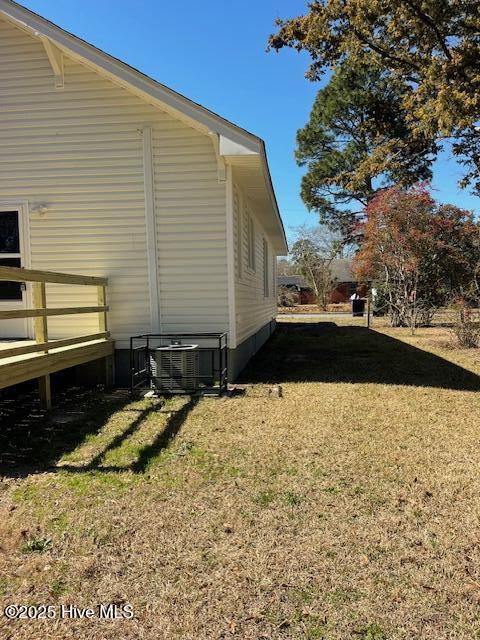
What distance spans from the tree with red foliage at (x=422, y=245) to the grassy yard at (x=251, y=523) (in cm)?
1143

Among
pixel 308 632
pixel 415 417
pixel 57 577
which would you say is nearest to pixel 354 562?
pixel 308 632

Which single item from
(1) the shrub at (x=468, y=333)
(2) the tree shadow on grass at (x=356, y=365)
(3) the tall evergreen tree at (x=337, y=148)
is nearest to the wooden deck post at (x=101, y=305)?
(2) the tree shadow on grass at (x=356, y=365)

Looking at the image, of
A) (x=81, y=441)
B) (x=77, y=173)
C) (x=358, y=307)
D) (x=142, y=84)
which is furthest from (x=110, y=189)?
(x=358, y=307)

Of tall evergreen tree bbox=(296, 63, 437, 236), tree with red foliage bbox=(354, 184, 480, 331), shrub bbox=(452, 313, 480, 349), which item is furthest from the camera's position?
tall evergreen tree bbox=(296, 63, 437, 236)

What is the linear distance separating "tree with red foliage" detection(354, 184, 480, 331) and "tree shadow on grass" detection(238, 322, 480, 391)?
444 centimetres

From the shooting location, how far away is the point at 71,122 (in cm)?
672

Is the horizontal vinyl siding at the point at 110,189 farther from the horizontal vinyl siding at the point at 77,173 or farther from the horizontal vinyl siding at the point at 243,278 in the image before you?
the horizontal vinyl siding at the point at 243,278

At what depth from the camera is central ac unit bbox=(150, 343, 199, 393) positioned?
239 inches

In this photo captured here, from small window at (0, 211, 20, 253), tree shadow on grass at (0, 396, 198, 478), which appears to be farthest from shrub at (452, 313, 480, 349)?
small window at (0, 211, 20, 253)

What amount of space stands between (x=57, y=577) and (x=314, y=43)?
445 inches

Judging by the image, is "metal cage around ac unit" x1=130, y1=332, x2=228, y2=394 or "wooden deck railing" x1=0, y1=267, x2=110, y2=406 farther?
"metal cage around ac unit" x1=130, y1=332, x2=228, y2=394

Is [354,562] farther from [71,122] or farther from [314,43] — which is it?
[314,43]

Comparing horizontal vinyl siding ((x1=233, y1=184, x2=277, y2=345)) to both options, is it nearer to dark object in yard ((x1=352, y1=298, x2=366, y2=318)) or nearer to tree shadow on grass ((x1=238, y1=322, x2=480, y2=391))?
tree shadow on grass ((x1=238, y1=322, x2=480, y2=391))

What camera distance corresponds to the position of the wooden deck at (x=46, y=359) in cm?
441
